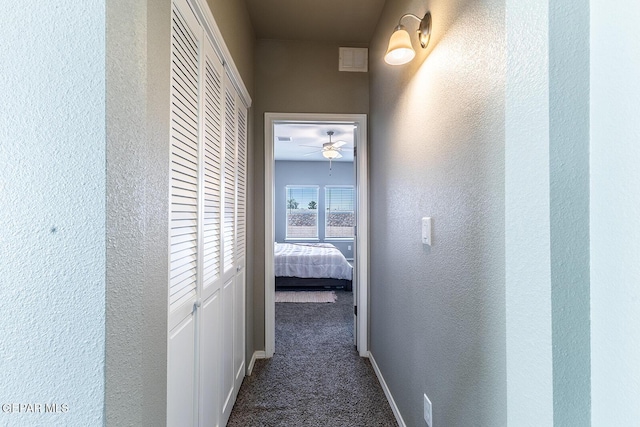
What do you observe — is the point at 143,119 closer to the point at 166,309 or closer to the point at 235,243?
the point at 166,309

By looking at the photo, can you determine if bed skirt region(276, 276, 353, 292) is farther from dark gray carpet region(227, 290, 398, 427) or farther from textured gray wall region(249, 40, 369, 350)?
textured gray wall region(249, 40, 369, 350)

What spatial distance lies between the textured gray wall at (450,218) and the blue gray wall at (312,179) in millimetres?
5443

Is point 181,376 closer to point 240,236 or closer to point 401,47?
point 240,236

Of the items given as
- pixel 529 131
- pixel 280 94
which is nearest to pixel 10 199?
pixel 529 131

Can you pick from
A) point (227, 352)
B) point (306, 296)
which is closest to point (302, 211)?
point (306, 296)

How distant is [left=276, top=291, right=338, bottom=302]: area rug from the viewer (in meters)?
4.62

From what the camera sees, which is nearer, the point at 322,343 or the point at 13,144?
the point at 13,144

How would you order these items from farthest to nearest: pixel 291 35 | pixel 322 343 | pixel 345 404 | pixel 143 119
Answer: pixel 322 343 < pixel 291 35 < pixel 345 404 < pixel 143 119

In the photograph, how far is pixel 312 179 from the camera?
24.8 ft

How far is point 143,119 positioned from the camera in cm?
70

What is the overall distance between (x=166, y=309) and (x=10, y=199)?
0.59 meters

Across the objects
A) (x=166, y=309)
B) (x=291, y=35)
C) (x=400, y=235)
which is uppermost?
(x=291, y=35)

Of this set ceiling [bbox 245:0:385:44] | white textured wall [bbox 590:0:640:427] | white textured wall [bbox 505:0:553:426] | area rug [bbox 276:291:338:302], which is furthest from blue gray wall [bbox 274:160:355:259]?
white textured wall [bbox 590:0:640:427]

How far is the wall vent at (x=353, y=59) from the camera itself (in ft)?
9.03
